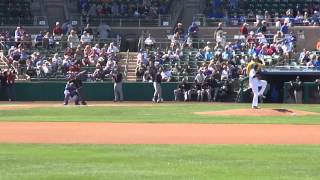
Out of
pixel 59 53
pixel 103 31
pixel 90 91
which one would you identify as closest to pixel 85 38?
pixel 59 53

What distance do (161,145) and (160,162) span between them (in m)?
3.11

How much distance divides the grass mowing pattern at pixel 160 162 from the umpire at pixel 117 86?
67.0 feet

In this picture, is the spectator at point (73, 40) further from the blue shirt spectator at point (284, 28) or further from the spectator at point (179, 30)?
the blue shirt spectator at point (284, 28)

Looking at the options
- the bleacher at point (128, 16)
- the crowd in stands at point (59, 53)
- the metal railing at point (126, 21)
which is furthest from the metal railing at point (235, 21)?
the crowd in stands at point (59, 53)

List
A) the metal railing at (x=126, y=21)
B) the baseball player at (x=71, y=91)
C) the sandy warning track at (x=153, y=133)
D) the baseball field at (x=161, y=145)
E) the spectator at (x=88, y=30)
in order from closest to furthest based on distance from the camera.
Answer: the baseball field at (x=161, y=145) < the sandy warning track at (x=153, y=133) < the baseball player at (x=71, y=91) < the spectator at (x=88, y=30) < the metal railing at (x=126, y=21)

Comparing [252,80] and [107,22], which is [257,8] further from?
Result: [252,80]

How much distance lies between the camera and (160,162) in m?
12.6

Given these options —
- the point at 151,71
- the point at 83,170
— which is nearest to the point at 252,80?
the point at 151,71

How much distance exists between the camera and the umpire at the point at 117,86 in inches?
1407

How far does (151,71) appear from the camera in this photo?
37.4m

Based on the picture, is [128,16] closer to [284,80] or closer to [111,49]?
[111,49]

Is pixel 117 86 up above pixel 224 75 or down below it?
below

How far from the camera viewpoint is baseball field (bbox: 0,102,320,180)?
11.5m

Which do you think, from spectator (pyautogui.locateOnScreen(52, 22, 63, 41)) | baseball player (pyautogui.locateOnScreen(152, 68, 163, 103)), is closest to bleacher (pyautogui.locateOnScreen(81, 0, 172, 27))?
spectator (pyautogui.locateOnScreen(52, 22, 63, 41))
